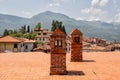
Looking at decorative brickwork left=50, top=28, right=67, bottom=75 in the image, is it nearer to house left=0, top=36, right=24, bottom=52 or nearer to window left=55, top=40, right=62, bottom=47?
window left=55, top=40, right=62, bottom=47

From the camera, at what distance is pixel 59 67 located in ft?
33.0

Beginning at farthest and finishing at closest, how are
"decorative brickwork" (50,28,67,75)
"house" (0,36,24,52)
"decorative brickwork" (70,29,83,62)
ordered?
"house" (0,36,24,52)
"decorative brickwork" (70,29,83,62)
"decorative brickwork" (50,28,67,75)

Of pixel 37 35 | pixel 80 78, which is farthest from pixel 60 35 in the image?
pixel 37 35

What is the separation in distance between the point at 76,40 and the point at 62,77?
4.84m

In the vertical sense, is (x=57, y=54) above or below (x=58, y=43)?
below

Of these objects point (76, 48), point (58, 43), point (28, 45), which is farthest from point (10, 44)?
point (58, 43)

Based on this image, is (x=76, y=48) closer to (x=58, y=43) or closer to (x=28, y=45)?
(x=58, y=43)

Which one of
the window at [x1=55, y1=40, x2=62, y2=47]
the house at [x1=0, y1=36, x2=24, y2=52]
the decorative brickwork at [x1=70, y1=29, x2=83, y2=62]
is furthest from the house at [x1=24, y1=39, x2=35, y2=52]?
the window at [x1=55, y1=40, x2=62, y2=47]

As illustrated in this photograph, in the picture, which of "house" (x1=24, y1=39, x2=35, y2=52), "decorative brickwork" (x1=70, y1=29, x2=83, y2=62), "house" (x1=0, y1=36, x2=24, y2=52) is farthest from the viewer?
"house" (x1=24, y1=39, x2=35, y2=52)

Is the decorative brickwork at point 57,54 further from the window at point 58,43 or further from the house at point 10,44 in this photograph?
the house at point 10,44

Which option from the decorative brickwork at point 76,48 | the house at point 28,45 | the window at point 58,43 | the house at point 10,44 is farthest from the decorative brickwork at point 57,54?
the house at point 28,45

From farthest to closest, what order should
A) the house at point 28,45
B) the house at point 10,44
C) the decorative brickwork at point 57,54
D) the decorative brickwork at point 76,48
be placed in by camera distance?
the house at point 28,45 → the house at point 10,44 → the decorative brickwork at point 76,48 → the decorative brickwork at point 57,54

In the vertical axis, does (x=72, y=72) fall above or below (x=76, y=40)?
below

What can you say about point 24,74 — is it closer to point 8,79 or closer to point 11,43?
point 8,79
